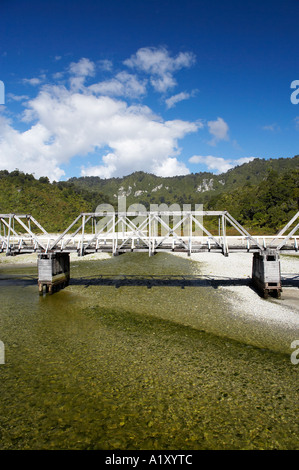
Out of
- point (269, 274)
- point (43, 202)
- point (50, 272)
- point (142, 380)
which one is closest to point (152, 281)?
point (50, 272)

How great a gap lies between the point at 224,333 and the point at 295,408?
22.7 feet

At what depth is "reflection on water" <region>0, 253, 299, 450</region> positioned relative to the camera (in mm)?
8852

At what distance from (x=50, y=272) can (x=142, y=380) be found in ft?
60.1

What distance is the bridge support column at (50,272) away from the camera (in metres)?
26.9

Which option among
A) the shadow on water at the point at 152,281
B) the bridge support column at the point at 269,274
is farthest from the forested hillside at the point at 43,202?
the bridge support column at the point at 269,274

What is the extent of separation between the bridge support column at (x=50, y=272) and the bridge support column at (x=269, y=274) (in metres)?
21.0

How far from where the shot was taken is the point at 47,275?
27.0 meters

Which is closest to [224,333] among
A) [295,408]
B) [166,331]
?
[166,331]

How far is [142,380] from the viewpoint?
11.9 meters

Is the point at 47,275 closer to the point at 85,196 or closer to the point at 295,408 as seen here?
the point at 295,408

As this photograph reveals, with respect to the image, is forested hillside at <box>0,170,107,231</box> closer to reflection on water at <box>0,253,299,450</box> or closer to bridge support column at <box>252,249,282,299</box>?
reflection on water at <box>0,253,299,450</box>

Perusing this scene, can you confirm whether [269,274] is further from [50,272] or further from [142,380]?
[50,272]

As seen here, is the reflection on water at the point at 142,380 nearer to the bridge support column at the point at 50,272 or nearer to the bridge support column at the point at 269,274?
the bridge support column at the point at 50,272
